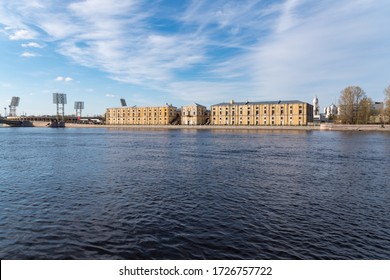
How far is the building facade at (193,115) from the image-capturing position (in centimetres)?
18200

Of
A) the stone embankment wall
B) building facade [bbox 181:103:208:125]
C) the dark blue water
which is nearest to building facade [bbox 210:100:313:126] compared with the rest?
building facade [bbox 181:103:208:125]

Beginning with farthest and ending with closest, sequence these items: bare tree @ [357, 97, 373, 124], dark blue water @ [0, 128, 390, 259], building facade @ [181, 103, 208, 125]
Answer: building facade @ [181, 103, 208, 125] → bare tree @ [357, 97, 373, 124] → dark blue water @ [0, 128, 390, 259]

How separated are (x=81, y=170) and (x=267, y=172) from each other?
65.0 feet

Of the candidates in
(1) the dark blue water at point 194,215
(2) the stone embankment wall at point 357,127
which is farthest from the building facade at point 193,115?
(1) the dark blue water at point 194,215

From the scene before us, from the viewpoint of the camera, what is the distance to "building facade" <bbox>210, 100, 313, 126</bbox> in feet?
485

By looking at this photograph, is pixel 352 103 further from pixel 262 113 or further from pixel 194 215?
pixel 194 215

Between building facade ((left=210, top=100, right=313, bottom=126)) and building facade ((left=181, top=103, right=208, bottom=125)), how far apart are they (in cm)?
1115

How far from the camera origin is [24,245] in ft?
35.4

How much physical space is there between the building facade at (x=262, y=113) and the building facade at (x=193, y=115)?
36.6 feet

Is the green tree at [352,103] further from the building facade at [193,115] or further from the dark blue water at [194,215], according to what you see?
the dark blue water at [194,215]

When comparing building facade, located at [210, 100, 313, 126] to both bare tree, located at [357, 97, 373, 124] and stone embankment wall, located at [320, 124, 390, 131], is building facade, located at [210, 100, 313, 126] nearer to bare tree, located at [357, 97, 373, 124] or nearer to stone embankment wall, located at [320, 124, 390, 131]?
stone embankment wall, located at [320, 124, 390, 131]

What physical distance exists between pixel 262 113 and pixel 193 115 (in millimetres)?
49396
